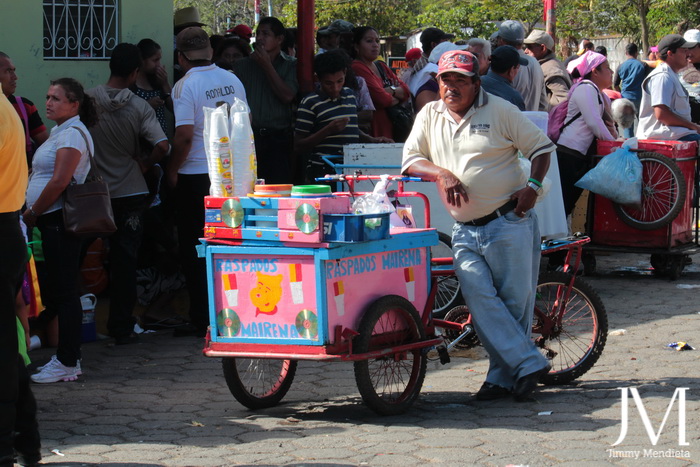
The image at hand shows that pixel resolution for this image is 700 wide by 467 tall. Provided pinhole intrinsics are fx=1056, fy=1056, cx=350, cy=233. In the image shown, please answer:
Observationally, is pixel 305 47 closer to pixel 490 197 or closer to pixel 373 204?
pixel 490 197

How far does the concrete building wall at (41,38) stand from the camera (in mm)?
8031

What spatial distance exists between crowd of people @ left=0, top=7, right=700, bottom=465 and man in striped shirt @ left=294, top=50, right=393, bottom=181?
1cm

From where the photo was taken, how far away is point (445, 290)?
8383 millimetres

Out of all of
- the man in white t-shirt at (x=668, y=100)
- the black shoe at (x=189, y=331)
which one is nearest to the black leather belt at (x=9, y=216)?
the black shoe at (x=189, y=331)

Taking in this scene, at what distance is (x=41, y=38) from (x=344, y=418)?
14.0 ft

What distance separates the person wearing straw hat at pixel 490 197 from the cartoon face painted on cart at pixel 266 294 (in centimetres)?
106

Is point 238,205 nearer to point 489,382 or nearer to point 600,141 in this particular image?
point 489,382

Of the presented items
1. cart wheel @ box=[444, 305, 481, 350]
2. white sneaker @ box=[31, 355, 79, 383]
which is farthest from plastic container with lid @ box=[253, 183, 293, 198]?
white sneaker @ box=[31, 355, 79, 383]

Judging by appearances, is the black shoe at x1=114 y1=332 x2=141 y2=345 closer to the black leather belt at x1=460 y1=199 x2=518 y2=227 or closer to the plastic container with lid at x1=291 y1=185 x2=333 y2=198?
the plastic container with lid at x1=291 y1=185 x2=333 y2=198

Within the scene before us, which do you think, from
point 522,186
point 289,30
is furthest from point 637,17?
point 522,186

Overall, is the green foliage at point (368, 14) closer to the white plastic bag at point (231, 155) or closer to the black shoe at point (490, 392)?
the white plastic bag at point (231, 155)

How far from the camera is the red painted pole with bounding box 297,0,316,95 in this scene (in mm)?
9086

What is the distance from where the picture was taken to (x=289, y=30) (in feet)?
37.0

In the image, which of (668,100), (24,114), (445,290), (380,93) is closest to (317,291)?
(24,114)
